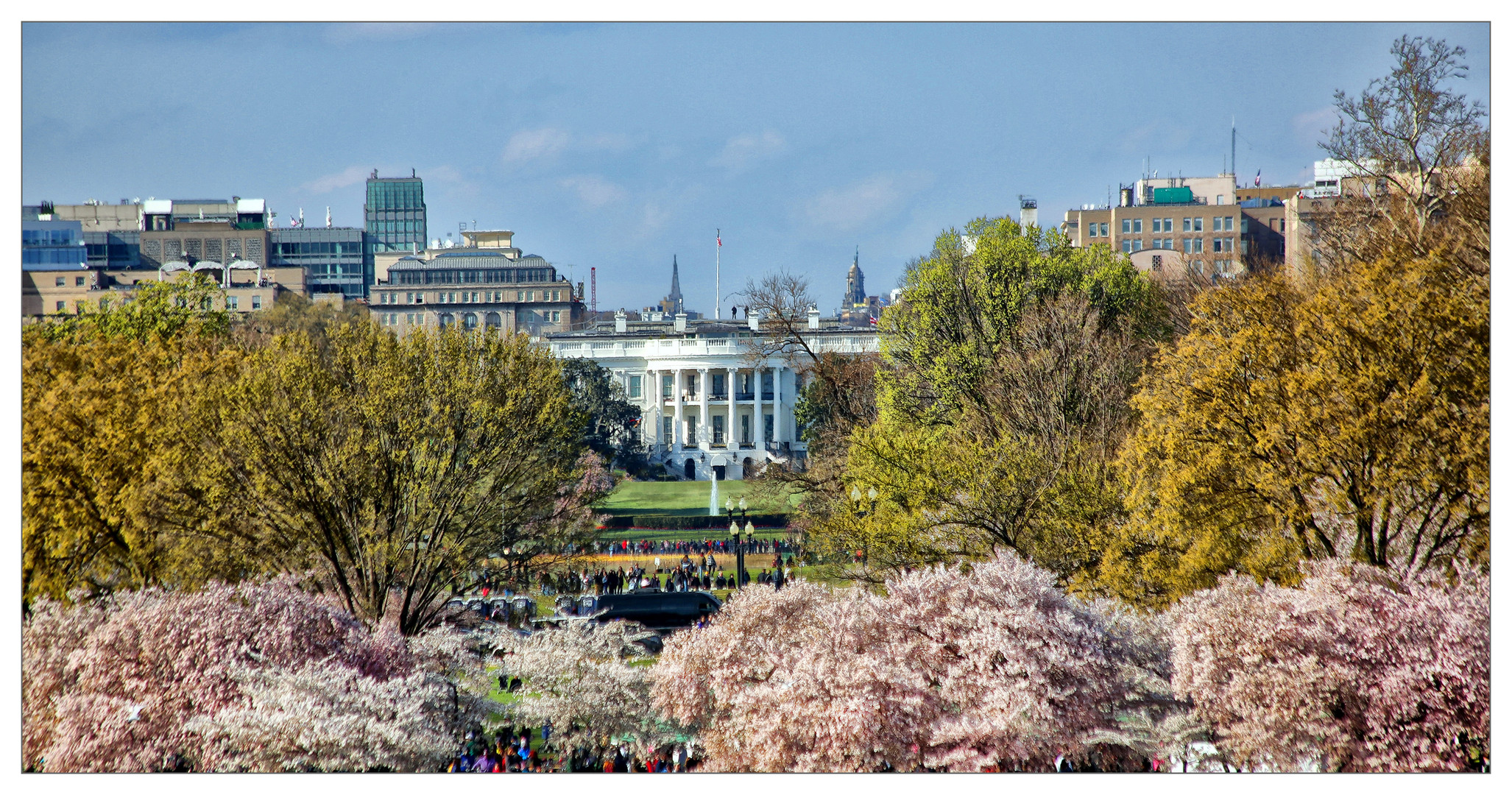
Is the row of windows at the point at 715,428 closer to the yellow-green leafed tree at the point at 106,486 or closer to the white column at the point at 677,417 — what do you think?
the white column at the point at 677,417

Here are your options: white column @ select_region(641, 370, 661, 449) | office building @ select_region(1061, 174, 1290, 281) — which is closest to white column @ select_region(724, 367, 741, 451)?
white column @ select_region(641, 370, 661, 449)

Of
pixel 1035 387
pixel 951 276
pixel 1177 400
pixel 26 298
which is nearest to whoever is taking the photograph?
pixel 1177 400

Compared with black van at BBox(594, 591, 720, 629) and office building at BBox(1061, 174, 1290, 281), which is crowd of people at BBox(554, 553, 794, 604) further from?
office building at BBox(1061, 174, 1290, 281)

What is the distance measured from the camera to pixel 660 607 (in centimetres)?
4297

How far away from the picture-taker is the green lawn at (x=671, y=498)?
7333cm

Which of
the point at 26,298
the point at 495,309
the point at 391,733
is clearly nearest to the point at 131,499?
the point at 391,733

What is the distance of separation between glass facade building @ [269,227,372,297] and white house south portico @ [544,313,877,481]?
75.9 metres

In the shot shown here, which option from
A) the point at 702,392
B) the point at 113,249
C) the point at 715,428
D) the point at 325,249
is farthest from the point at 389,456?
the point at 325,249

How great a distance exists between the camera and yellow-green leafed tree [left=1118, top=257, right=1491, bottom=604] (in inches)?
839

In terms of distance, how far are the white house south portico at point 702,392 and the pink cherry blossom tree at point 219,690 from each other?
86468 millimetres

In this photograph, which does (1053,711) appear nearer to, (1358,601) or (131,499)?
(1358,601)

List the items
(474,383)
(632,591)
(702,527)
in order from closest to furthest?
(474,383) → (632,591) → (702,527)

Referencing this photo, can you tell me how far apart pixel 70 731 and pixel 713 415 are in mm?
96308

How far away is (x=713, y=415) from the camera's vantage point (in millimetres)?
116375
